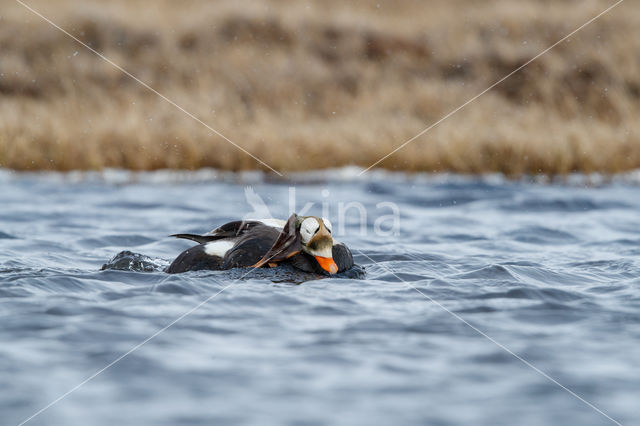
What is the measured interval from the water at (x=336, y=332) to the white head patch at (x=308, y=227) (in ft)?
1.15

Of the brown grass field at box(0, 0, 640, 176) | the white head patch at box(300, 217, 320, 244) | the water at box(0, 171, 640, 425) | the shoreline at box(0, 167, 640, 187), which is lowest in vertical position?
the water at box(0, 171, 640, 425)

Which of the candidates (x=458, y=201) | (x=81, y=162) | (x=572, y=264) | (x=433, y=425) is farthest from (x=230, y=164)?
(x=433, y=425)

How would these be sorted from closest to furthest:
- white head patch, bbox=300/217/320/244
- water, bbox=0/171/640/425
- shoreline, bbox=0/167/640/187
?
water, bbox=0/171/640/425, white head patch, bbox=300/217/320/244, shoreline, bbox=0/167/640/187

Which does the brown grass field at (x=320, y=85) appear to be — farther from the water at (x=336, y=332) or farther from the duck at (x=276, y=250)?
the duck at (x=276, y=250)

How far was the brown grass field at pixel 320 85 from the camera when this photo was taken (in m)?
14.5

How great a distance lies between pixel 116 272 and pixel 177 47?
14.4m

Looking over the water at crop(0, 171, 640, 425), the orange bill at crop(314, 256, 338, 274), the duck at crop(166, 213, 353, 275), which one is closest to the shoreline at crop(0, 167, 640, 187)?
the water at crop(0, 171, 640, 425)

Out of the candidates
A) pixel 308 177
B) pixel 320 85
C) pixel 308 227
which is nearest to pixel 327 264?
pixel 308 227

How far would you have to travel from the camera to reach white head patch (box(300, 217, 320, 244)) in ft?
20.1

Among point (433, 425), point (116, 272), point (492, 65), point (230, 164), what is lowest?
point (433, 425)

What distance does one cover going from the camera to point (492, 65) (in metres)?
19.9

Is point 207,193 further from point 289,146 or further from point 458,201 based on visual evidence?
point 458,201

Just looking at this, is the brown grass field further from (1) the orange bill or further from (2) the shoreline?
(1) the orange bill

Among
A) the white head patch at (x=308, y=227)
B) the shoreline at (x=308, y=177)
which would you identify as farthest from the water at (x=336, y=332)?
the shoreline at (x=308, y=177)
